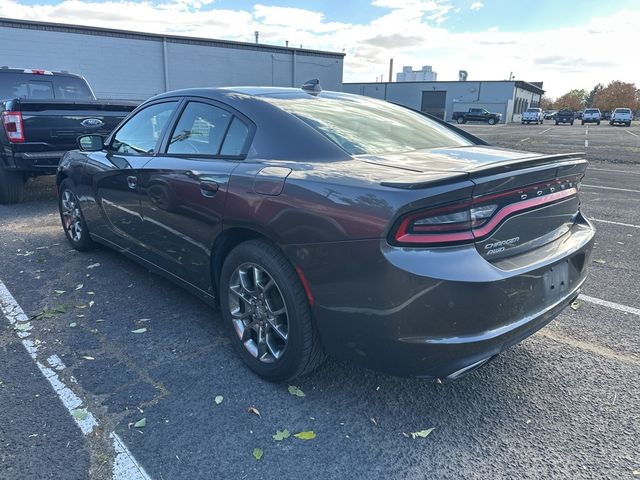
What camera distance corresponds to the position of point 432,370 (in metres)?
2.14

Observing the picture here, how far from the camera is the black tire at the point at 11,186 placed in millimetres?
7148

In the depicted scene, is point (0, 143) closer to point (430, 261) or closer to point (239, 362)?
point (239, 362)

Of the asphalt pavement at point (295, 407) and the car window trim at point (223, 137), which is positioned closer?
the asphalt pavement at point (295, 407)

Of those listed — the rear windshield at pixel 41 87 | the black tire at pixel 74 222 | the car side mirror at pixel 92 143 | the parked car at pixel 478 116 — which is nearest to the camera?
the car side mirror at pixel 92 143

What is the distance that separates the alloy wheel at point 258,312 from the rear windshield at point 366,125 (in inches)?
34.9

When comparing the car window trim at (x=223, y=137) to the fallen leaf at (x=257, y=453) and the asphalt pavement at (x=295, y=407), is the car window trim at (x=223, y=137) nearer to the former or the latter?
the asphalt pavement at (x=295, y=407)

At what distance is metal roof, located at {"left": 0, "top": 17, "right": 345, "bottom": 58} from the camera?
20.4m

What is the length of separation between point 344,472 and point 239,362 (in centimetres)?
110

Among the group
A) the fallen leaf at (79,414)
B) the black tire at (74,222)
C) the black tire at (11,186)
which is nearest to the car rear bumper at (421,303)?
the fallen leaf at (79,414)

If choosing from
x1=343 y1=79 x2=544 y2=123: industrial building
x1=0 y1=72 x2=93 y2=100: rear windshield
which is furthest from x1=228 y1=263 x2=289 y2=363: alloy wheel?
x1=343 y1=79 x2=544 y2=123: industrial building

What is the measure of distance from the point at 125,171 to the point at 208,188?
1.26 m

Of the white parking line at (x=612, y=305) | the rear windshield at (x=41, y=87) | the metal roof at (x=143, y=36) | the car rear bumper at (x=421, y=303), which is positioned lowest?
the white parking line at (x=612, y=305)

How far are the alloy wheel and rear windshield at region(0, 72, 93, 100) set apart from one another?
7474mm

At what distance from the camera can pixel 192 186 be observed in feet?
9.91
